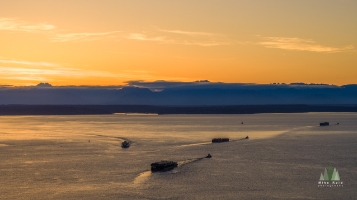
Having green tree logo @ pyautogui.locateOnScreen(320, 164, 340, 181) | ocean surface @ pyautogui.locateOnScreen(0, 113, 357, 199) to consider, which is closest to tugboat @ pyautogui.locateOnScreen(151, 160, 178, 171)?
ocean surface @ pyautogui.locateOnScreen(0, 113, 357, 199)

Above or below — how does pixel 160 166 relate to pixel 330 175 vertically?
above

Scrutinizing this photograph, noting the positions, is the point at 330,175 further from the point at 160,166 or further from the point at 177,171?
the point at 160,166

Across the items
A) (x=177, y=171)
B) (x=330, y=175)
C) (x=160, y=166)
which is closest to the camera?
(x=330, y=175)

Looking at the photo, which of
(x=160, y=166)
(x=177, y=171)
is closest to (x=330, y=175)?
(x=177, y=171)

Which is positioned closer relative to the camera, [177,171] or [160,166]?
[160,166]

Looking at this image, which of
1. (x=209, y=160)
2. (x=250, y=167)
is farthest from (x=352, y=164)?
(x=209, y=160)

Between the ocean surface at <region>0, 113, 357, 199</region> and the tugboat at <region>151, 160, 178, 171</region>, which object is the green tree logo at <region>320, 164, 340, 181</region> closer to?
the ocean surface at <region>0, 113, 357, 199</region>

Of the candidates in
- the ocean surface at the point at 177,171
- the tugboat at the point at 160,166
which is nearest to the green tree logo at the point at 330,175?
the ocean surface at the point at 177,171

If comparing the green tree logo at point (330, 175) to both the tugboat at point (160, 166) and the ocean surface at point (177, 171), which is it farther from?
the tugboat at point (160, 166)

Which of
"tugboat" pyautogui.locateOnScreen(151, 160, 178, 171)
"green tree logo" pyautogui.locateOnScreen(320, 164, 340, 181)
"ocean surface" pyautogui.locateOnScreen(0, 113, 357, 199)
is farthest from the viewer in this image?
A: "tugboat" pyautogui.locateOnScreen(151, 160, 178, 171)
